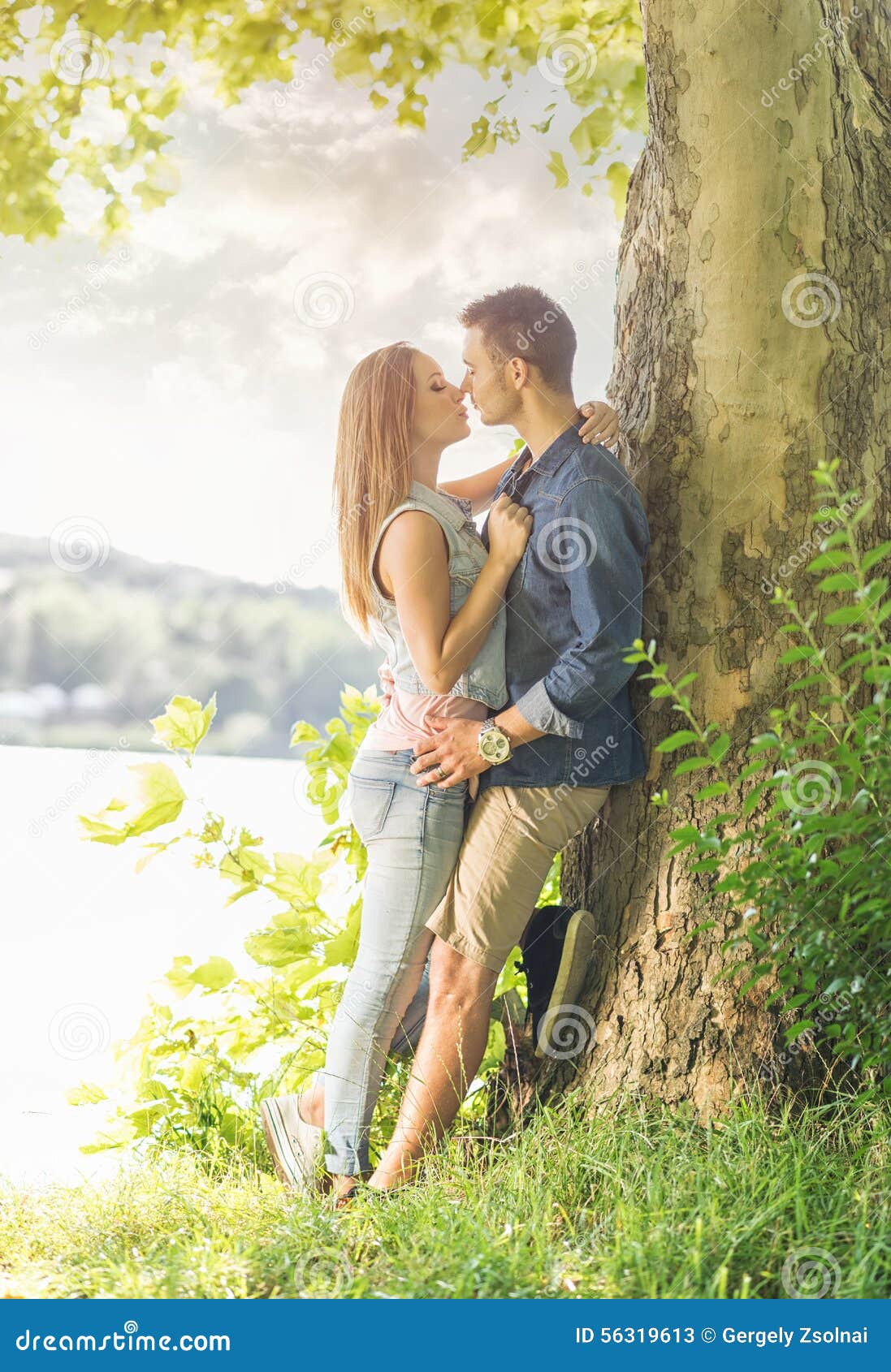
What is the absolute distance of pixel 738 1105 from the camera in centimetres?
192

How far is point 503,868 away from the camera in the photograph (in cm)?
199

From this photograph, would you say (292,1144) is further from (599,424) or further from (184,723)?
(599,424)

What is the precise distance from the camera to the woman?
1994mm

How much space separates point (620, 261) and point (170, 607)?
724 cm

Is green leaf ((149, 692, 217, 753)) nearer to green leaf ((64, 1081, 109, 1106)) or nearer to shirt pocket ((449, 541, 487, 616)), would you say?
shirt pocket ((449, 541, 487, 616))

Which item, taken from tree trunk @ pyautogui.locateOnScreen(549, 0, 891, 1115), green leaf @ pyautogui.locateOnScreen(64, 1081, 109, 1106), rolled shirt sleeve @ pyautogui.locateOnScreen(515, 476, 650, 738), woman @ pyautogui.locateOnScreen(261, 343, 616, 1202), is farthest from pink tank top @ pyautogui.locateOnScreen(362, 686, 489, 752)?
green leaf @ pyautogui.locateOnScreen(64, 1081, 109, 1106)

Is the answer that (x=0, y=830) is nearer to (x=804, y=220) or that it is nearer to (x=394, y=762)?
(x=394, y=762)

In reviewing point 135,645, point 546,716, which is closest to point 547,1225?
point 546,716

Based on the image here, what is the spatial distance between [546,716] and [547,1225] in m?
0.81

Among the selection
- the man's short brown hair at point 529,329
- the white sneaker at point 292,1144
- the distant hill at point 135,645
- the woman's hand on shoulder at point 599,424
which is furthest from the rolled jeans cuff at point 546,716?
the distant hill at point 135,645

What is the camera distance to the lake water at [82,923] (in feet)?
8.42

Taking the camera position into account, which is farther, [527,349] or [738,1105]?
[527,349]

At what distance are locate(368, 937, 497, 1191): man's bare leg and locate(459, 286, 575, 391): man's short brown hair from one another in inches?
43.3

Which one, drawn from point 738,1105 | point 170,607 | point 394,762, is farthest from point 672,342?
point 170,607
